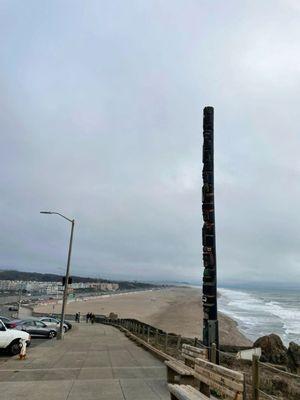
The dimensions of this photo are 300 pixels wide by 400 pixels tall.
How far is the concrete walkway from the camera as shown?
1009cm

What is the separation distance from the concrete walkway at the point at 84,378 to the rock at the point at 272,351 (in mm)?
13548

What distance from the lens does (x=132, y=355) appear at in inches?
724

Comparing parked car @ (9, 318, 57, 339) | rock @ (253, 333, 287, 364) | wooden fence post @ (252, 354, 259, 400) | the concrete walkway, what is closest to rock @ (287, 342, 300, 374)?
rock @ (253, 333, 287, 364)

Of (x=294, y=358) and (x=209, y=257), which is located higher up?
(x=209, y=257)

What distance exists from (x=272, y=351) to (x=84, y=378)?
20.4 meters

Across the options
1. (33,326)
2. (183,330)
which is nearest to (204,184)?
(33,326)

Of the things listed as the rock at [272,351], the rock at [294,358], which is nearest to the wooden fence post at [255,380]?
the rock at [294,358]

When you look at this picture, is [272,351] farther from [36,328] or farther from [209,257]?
[209,257]

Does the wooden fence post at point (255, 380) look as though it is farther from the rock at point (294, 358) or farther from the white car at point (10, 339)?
the rock at point (294, 358)

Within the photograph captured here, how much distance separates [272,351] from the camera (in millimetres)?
29656

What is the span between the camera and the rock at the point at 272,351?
28.6 metres

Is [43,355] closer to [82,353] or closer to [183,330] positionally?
[82,353]

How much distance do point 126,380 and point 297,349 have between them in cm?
1860

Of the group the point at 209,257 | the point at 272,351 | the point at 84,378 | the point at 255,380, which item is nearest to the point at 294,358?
the point at 272,351
